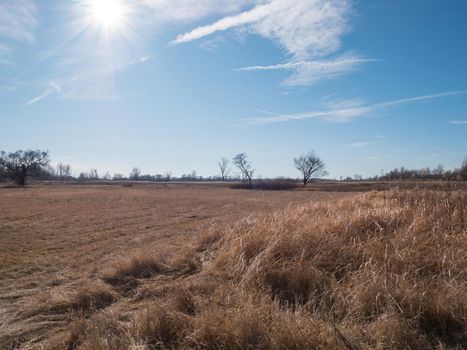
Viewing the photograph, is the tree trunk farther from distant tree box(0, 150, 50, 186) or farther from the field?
the field

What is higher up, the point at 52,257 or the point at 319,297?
the point at 319,297

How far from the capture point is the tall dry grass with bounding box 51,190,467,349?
3.15m

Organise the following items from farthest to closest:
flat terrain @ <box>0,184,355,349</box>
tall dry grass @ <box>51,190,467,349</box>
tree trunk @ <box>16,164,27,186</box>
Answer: tree trunk @ <box>16,164,27,186</box>, flat terrain @ <box>0,184,355,349</box>, tall dry grass @ <box>51,190,467,349</box>

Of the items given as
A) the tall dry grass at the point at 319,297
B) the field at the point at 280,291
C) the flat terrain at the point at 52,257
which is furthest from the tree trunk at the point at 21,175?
the tall dry grass at the point at 319,297

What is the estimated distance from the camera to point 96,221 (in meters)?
17.0

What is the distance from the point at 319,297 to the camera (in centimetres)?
410

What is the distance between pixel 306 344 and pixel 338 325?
1.85 feet

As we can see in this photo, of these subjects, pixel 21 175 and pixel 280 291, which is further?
pixel 21 175

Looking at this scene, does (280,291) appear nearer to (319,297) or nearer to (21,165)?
(319,297)

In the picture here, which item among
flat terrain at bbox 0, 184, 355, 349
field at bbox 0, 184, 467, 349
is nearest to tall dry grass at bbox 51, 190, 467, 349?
field at bbox 0, 184, 467, 349

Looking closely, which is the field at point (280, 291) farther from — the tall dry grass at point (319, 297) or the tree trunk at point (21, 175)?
the tree trunk at point (21, 175)

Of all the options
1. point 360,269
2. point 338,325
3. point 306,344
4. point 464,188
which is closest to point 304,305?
point 338,325

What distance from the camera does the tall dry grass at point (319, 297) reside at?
3152mm

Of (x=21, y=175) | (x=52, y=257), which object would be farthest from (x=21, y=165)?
(x=52, y=257)
